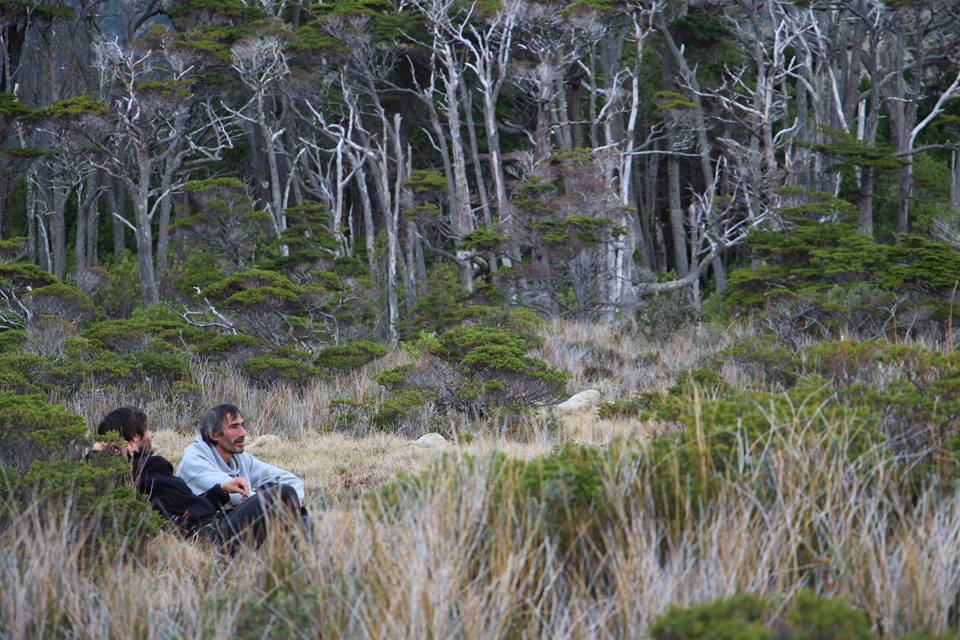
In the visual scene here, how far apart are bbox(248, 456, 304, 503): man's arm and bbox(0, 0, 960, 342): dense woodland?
21.5ft

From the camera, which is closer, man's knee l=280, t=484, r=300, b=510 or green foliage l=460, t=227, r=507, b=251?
man's knee l=280, t=484, r=300, b=510

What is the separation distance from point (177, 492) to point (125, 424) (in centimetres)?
62

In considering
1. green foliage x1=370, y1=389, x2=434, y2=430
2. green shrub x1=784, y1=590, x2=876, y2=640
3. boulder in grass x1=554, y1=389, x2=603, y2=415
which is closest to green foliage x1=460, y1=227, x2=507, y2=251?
boulder in grass x1=554, y1=389, x2=603, y2=415

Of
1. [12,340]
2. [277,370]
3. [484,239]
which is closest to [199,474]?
[277,370]

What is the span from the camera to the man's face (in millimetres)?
6316

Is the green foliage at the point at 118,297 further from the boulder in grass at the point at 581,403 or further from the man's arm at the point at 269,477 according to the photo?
the man's arm at the point at 269,477

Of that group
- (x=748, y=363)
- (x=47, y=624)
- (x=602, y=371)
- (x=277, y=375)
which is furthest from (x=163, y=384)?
(x=47, y=624)

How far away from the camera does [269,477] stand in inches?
258

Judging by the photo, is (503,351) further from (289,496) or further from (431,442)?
(289,496)

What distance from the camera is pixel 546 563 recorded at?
4.19 meters

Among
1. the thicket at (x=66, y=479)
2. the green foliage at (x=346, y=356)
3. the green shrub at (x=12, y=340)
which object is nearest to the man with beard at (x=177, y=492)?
the thicket at (x=66, y=479)

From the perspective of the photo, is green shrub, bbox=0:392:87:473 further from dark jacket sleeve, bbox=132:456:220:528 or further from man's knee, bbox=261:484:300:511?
man's knee, bbox=261:484:300:511

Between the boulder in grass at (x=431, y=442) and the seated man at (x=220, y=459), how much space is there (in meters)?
2.59

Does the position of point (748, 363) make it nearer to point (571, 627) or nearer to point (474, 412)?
point (474, 412)
